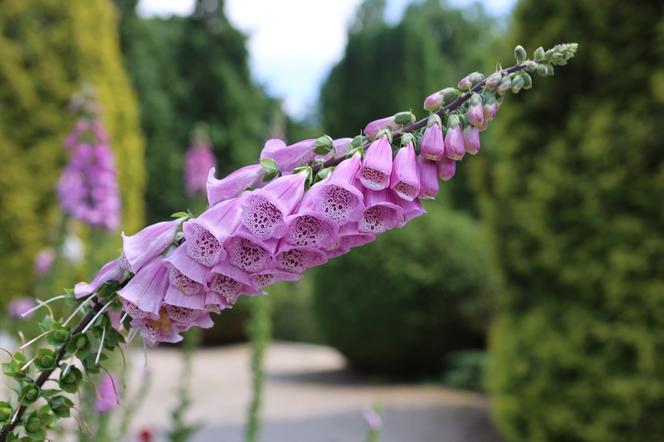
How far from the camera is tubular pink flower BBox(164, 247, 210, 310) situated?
736mm

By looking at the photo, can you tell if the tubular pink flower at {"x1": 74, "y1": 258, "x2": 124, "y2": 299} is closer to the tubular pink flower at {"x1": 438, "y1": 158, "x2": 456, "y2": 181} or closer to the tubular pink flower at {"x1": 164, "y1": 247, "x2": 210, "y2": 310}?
the tubular pink flower at {"x1": 164, "y1": 247, "x2": 210, "y2": 310}

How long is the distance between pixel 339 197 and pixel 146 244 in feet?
0.72

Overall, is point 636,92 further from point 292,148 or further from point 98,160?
point 292,148

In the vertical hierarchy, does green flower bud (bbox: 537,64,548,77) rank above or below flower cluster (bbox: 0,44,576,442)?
above

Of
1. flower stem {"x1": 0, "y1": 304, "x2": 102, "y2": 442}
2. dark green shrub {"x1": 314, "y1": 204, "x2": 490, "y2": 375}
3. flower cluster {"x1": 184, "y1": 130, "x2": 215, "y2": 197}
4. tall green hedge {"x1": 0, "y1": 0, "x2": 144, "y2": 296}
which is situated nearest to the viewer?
A: flower stem {"x1": 0, "y1": 304, "x2": 102, "y2": 442}

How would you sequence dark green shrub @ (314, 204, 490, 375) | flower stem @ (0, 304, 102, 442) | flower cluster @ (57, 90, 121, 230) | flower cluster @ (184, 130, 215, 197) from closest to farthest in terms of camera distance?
flower stem @ (0, 304, 102, 442) < flower cluster @ (57, 90, 121, 230) < flower cluster @ (184, 130, 215, 197) < dark green shrub @ (314, 204, 490, 375)

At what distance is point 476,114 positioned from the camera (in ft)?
2.57

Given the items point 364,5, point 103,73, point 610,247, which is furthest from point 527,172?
point 364,5

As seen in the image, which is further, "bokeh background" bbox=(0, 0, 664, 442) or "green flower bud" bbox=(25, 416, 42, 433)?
"bokeh background" bbox=(0, 0, 664, 442)

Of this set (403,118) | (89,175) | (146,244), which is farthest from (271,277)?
(89,175)

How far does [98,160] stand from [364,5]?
21490mm

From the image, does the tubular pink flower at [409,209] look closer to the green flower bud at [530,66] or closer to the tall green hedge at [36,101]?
the green flower bud at [530,66]

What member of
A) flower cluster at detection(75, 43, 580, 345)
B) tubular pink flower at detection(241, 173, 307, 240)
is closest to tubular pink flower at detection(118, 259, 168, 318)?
flower cluster at detection(75, 43, 580, 345)

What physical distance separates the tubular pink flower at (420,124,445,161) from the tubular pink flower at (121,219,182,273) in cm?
29
